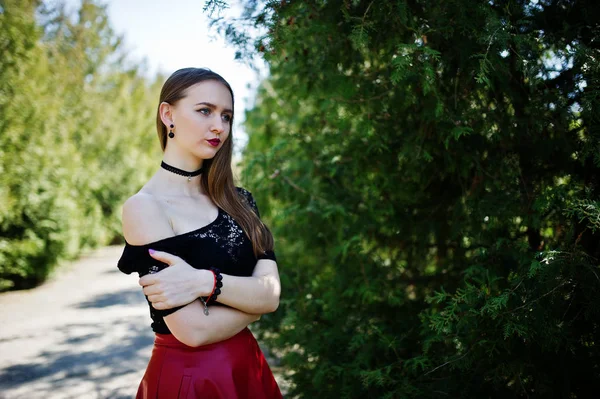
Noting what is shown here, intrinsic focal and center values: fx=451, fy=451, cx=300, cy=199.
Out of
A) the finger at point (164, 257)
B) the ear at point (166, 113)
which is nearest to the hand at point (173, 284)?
the finger at point (164, 257)

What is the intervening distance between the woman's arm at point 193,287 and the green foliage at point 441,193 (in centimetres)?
93

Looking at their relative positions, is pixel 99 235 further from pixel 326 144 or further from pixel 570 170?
pixel 570 170

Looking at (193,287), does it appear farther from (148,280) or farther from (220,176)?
(220,176)

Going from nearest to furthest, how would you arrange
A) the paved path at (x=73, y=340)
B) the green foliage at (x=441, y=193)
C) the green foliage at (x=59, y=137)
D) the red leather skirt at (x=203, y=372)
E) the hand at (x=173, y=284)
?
the hand at (x=173, y=284) → the red leather skirt at (x=203, y=372) → the green foliage at (x=441, y=193) → the paved path at (x=73, y=340) → the green foliage at (x=59, y=137)

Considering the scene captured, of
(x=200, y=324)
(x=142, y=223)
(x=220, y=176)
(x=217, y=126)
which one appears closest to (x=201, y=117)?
(x=217, y=126)

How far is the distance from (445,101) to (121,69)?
18.6 m

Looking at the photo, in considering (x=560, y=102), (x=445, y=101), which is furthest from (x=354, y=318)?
(x=560, y=102)

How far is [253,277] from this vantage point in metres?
1.95

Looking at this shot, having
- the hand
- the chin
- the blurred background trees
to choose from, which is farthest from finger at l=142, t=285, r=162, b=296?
the blurred background trees

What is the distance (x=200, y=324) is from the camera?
176cm

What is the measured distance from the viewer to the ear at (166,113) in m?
2.05

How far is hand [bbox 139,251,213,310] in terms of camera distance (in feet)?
5.62

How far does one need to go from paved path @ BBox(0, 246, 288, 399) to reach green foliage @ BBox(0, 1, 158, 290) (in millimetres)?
1004

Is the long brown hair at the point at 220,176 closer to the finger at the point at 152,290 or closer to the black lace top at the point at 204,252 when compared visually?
the black lace top at the point at 204,252
